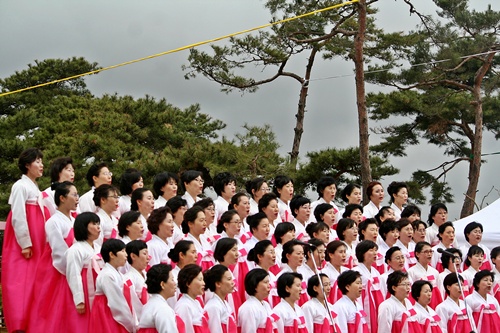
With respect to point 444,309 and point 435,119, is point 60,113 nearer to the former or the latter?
point 435,119

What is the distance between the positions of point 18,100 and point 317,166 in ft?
29.2

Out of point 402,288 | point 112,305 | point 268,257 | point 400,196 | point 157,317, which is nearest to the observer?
point 157,317

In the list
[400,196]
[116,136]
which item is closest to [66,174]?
[400,196]

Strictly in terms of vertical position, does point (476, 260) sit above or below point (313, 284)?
above

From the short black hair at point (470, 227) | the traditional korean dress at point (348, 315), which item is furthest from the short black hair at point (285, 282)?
the short black hair at point (470, 227)

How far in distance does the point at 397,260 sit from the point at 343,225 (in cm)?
60

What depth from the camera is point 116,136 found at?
19.0 meters

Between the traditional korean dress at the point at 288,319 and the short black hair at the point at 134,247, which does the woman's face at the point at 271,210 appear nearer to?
the traditional korean dress at the point at 288,319

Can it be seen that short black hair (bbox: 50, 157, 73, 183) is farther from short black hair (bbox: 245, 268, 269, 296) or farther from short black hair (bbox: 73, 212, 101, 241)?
short black hair (bbox: 245, 268, 269, 296)

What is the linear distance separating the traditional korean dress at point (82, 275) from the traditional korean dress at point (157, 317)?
607mm

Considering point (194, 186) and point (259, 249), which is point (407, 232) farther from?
point (194, 186)

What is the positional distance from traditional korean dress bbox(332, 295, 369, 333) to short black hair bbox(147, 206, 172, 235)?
5.61 feet

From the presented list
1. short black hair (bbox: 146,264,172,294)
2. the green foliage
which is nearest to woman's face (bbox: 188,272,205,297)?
short black hair (bbox: 146,264,172,294)

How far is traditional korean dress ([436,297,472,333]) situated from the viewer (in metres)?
8.20
